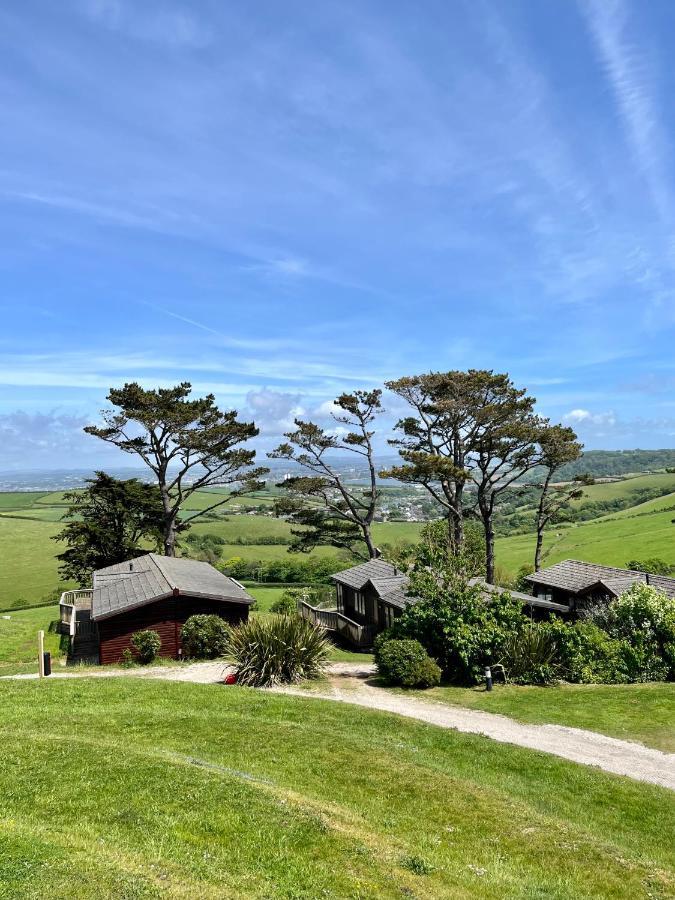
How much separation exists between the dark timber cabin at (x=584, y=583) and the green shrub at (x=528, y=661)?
32.5 feet

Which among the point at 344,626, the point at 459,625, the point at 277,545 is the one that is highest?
the point at 277,545

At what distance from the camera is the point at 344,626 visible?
3388cm

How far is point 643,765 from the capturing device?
46.5ft

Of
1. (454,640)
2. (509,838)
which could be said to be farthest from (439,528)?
(509,838)

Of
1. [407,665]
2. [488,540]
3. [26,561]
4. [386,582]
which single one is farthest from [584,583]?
[26,561]

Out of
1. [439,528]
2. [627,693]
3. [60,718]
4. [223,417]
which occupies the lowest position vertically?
[627,693]

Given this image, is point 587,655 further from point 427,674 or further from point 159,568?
point 159,568

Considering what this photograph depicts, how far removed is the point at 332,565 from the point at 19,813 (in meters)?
55.1

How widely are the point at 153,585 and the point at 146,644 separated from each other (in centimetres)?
426

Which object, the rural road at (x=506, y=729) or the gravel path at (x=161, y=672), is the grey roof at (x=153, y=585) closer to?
the gravel path at (x=161, y=672)

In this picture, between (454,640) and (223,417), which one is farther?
(223,417)

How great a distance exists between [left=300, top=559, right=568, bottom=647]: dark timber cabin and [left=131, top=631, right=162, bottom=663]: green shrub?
10885 mm

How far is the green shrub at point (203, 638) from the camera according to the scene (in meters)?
27.3

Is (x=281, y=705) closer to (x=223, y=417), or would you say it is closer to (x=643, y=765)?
(x=643, y=765)
